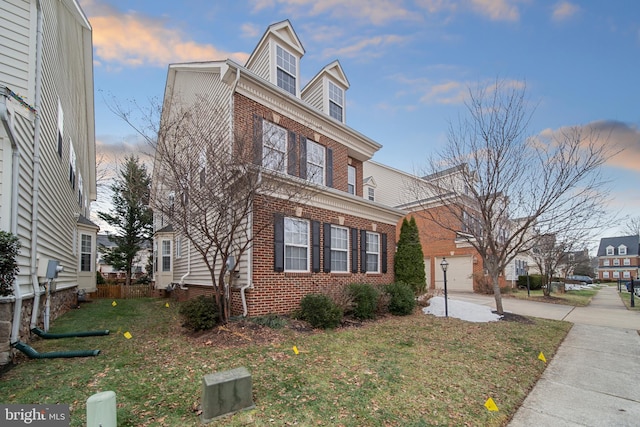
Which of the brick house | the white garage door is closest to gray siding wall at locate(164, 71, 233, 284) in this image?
the brick house

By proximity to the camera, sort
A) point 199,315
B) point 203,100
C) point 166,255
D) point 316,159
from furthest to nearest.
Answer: point 166,255, point 316,159, point 203,100, point 199,315

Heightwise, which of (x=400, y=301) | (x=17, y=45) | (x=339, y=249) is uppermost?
(x=17, y=45)

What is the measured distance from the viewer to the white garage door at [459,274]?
21453mm

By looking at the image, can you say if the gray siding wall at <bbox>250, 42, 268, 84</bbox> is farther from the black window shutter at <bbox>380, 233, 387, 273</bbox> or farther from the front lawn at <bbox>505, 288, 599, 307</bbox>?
the front lawn at <bbox>505, 288, 599, 307</bbox>

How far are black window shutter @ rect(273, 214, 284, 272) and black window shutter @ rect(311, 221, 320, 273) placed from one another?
125 centimetres

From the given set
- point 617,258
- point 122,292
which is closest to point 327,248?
point 122,292

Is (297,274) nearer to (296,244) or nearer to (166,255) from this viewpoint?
(296,244)

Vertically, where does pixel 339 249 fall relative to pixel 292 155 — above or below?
below

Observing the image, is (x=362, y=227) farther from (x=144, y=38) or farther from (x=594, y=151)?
(x=144, y=38)

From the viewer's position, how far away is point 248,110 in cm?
963

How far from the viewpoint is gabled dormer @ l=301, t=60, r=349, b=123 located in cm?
1313

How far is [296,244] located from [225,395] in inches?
239

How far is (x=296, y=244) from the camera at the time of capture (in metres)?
9.62

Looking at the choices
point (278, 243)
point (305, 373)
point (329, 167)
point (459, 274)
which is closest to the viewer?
point (305, 373)
